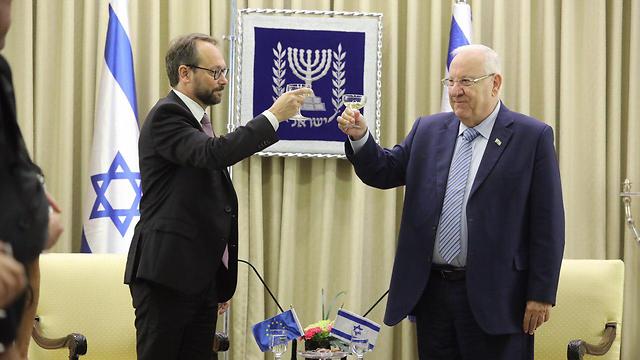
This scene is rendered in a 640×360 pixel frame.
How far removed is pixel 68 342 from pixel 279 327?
1113 millimetres

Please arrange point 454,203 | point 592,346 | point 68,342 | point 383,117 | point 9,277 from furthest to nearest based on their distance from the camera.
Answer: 1. point 383,117
2. point 592,346
3. point 68,342
4. point 454,203
5. point 9,277

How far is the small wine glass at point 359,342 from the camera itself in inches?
167

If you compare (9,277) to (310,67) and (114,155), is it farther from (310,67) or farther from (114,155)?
(310,67)

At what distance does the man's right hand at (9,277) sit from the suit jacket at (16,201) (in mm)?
50

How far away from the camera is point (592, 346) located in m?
4.80

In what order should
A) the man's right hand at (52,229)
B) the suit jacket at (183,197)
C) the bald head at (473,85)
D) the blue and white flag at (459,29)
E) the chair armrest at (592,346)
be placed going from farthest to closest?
the blue and white flag at (459,29)
the chair armrest at (592,346)
the bald head at (473,85)
the suit jacket at (183,197)
the man's right hand at (52,229)

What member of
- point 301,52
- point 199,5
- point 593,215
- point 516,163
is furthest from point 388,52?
point 516,163

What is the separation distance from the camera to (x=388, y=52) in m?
5.86

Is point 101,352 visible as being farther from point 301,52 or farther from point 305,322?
point 301,52

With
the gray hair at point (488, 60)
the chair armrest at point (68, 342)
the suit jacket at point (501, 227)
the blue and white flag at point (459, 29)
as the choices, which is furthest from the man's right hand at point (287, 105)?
the blue and white flag at point (459, 29)

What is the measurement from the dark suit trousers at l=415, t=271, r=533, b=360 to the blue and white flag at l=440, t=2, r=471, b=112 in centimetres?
213

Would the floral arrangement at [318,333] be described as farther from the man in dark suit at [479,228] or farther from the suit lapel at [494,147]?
the suit lapel at [494,147]

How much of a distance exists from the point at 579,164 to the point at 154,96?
2.84 m

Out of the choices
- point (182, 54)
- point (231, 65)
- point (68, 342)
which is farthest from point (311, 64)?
point (68, 342)
